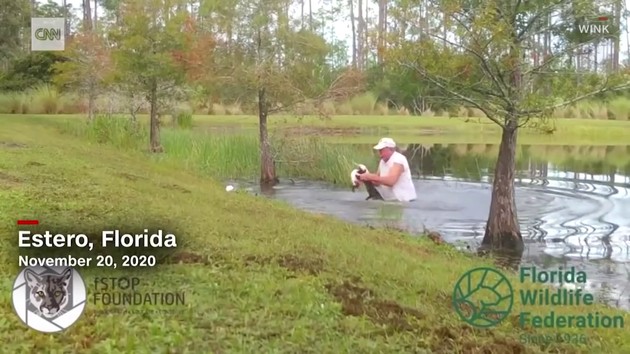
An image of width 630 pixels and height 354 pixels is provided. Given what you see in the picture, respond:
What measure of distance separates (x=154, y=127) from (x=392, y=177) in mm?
1379

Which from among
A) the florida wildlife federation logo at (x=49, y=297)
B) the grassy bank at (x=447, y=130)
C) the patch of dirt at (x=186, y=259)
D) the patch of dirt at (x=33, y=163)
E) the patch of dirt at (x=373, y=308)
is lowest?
the patch of dirt at (x=373, y=308)

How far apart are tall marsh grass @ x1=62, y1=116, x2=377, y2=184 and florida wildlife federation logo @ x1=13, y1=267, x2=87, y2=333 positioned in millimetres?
1614

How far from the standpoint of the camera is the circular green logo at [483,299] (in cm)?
234

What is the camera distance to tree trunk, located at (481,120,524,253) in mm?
3791

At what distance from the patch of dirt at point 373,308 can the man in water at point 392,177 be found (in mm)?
1418

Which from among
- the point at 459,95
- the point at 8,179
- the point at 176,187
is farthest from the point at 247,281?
the point at 459,95

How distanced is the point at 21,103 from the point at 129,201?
3.48 ft

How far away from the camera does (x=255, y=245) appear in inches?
107

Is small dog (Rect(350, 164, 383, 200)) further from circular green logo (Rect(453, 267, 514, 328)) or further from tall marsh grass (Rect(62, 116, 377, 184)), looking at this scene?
circular green logo (Rect(453, 267, 514, 328))

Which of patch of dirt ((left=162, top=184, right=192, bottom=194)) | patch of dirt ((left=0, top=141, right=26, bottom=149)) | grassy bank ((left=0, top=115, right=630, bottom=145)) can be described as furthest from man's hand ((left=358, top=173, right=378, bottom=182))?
patch of dirt ((left=0, top=141, right=26, bottom=149))

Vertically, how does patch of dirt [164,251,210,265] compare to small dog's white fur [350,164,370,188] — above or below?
below

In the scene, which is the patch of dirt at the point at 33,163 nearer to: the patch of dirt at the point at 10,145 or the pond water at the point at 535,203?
the patch of dirt at the point at 10,145

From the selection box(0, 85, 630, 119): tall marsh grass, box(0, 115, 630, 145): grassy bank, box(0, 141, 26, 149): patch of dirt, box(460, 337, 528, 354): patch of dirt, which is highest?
box(0, 85, 630, 119): tall marsh grass

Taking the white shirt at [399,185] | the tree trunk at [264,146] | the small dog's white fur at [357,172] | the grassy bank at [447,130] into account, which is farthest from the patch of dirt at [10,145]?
the tree trunk at [264,146]
